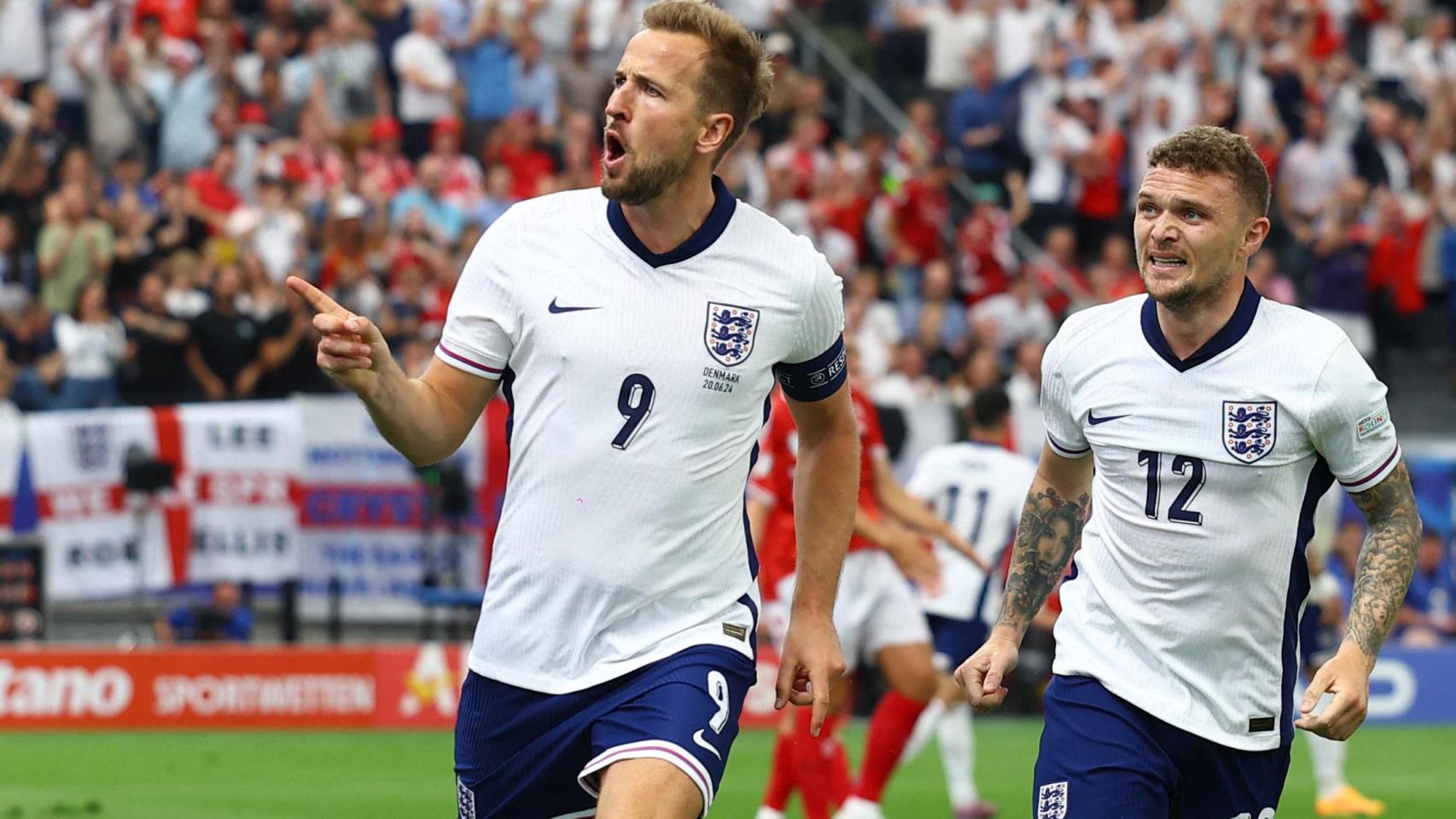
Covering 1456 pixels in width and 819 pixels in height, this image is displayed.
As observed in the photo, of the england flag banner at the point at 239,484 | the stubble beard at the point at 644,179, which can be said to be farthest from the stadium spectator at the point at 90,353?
the stubble beard at the point at 644,179

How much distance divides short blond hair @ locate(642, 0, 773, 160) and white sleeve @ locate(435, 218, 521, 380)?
2.16 feet

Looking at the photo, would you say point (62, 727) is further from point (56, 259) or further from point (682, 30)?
point (682, 30)

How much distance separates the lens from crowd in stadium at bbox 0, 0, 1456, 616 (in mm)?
18438

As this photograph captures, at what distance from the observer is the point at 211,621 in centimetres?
1759

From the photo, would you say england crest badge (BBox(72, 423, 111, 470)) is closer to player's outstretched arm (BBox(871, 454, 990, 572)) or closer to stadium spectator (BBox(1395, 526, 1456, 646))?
player's outstretched arm (BBox(871, 454, 990, 572))

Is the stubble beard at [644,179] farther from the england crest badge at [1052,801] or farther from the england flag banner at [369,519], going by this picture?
the england flag banner at [369,519]

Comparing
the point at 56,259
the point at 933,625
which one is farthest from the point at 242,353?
the point at 933,625

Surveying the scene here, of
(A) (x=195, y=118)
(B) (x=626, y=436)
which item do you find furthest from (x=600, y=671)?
(A) (x=195, y=118)

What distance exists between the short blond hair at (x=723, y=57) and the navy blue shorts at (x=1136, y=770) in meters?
1.74

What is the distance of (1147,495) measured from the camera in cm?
602

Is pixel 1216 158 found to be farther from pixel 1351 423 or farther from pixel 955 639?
pixel 955 639

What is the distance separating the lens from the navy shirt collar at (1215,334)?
6.07 meters

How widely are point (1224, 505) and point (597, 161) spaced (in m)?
11.1

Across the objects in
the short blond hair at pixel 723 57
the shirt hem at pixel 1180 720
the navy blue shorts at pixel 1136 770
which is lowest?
the navy blue shorts at pixel 1136 770
